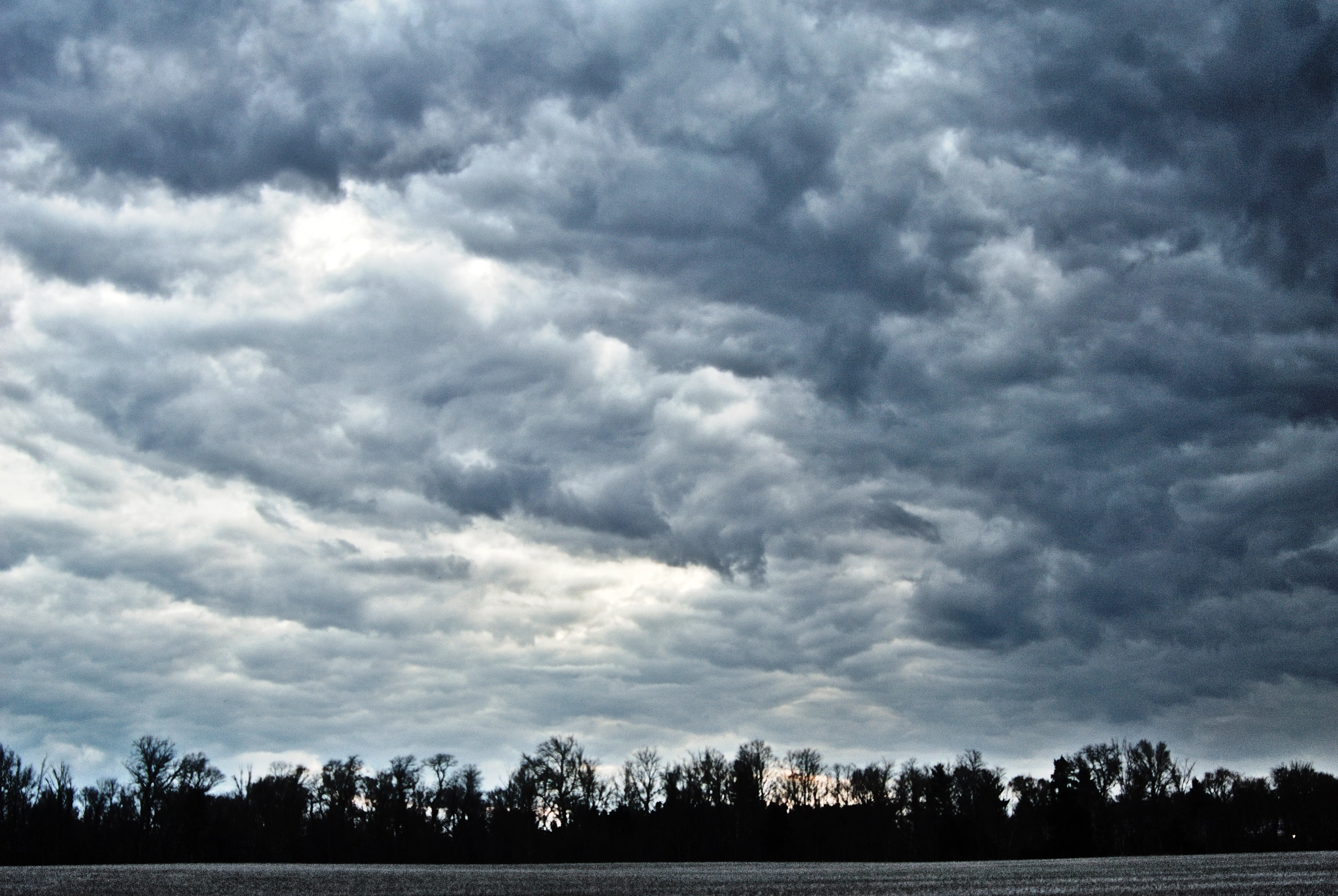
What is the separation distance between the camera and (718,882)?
222 ft

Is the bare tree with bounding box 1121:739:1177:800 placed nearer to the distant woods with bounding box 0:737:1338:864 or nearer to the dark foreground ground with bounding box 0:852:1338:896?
the distant woods with bounding box 0:737:1338:864

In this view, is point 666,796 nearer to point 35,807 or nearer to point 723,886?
point 35,807

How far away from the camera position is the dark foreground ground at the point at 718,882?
165 feet

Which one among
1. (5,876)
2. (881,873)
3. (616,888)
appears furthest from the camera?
(881,873)

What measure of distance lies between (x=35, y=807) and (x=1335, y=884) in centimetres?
16254

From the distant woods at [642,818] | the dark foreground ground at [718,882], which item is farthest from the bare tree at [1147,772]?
the dark foreground ground at [718,882]

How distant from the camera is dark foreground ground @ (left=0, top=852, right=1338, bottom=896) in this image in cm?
5031

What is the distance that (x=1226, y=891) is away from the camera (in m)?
42.9

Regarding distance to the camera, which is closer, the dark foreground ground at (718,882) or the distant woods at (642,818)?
the dark foreground ground at (718,882)

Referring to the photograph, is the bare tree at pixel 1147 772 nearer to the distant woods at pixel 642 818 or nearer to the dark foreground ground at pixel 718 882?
the distant woods at pixel 642 818

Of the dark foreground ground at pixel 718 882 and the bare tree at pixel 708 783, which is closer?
the dark foreground ground at pixel 718 882

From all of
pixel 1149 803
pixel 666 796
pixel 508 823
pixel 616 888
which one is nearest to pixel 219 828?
pixel 508 823

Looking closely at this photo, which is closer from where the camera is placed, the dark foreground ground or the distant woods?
the dark foreground ground

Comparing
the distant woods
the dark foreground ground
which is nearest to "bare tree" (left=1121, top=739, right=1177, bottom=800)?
the distant woods
